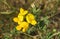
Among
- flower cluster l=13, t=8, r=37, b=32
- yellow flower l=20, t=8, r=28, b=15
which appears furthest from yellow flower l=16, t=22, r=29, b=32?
yellow flower l=20, t=8, r=28, b=15

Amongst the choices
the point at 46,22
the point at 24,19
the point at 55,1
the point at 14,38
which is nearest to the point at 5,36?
the point at 14,38

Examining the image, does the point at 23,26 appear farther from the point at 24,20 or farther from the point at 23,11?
the point at 23,11

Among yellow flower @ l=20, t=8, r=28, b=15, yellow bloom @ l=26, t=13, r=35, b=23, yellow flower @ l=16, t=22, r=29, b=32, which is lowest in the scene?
yellow flower @ l=16, t=22, r=29, b=32

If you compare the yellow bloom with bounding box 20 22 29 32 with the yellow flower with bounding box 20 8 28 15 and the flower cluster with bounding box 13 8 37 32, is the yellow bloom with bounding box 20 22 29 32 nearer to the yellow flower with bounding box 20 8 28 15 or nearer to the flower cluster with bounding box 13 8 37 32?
the flower cluster with bounding box 13 8 37 32

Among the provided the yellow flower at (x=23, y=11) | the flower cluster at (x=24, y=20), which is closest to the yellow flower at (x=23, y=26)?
the flower cluster at (x=24, y=20)

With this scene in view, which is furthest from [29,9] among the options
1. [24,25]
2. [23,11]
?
[24,25]

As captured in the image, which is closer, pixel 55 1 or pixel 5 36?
pixel 5 36

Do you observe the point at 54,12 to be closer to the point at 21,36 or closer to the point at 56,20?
the point at 56,20

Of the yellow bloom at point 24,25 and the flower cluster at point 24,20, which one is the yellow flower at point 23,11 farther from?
the yellow bloom at point 24,25
